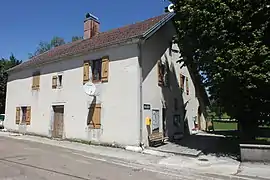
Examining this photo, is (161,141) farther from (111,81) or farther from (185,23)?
(185,23)

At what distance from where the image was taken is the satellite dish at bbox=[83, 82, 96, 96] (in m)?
13.9

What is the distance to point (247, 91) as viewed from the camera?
10.7 metres

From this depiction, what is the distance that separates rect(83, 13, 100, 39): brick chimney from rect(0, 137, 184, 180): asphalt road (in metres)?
11.0

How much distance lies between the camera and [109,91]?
46.0ft

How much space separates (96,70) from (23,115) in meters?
8.16

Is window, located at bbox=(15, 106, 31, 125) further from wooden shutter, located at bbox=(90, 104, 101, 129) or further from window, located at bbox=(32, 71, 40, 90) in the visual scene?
wooden shutter, located at bbox=(90, 104, 101, 129)

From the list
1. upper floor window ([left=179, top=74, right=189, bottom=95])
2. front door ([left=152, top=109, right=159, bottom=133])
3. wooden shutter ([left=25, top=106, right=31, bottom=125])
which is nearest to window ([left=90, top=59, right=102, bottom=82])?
front door ([left=152, top=109, right=159, bottom=133])

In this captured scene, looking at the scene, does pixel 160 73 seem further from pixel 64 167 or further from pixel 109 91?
pixel 64 167

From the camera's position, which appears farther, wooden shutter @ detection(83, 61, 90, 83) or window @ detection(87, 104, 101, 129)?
wooden shutter @ detection(83, 61, 90, 83)

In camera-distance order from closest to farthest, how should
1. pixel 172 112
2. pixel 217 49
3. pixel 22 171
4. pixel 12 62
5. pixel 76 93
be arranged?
pixel 22 171 → pixel 217 49 → pixel 76 93 → pixel 172 112 → pixel 12 62

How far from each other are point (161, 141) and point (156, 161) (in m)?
4.35

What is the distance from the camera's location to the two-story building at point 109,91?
43.6 ft

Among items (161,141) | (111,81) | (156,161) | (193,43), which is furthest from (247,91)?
(111,81)

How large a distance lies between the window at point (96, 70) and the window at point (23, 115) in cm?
616
